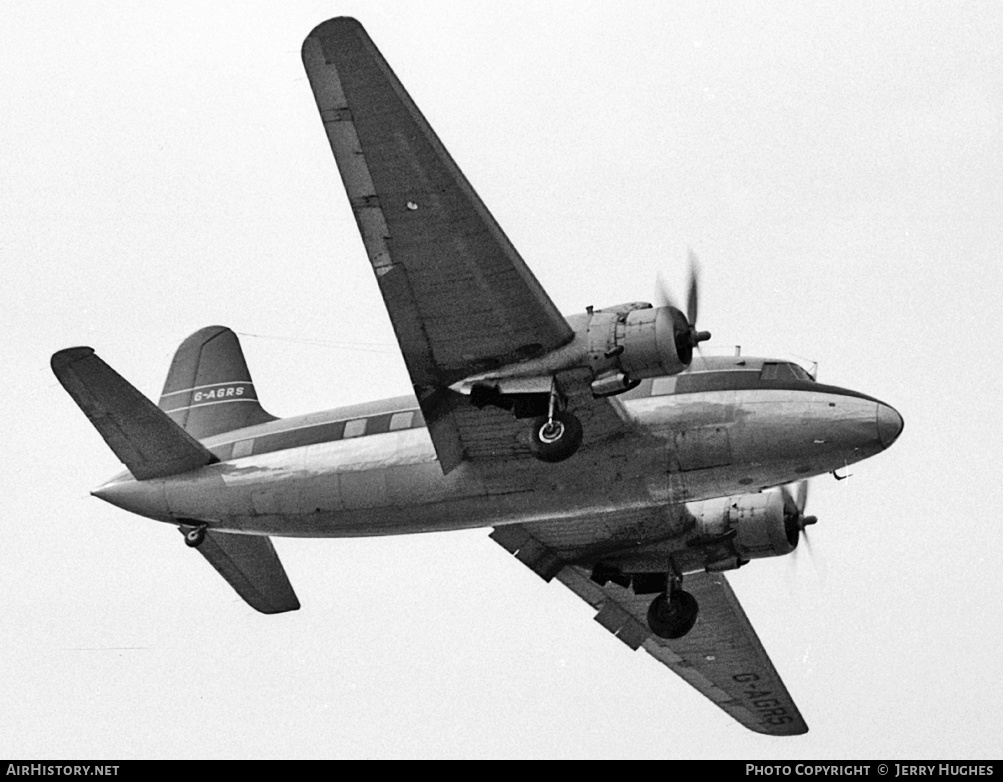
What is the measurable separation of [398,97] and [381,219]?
203 centimetres

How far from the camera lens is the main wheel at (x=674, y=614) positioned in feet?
98.9

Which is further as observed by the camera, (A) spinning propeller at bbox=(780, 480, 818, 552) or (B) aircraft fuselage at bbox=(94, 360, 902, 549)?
(A) spinning propeller at bbox=(780, 480, 818, 552)

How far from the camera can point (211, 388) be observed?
107 ft

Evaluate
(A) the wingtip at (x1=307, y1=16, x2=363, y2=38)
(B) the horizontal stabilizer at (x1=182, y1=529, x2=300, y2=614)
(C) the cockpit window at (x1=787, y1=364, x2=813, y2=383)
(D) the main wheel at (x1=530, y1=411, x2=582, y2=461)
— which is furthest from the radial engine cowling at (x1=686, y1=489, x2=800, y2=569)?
(A) the wingtip at (x1=307, y1=16, x2=363, y2=38)

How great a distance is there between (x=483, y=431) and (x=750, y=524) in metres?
6.09

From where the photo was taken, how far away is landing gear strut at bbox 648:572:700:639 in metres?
30.1

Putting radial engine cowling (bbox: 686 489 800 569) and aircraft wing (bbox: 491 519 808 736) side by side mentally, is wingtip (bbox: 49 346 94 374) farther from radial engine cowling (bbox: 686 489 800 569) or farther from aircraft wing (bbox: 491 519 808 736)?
radial engine cowling (bbox: 686 489 800 569)

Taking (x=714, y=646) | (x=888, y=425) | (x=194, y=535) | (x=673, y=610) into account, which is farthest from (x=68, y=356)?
(x=714, y=646)

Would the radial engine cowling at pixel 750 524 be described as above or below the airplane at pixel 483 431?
below

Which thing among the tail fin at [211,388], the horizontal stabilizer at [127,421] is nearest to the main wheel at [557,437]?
the horizontal stabilizer at [127,421]

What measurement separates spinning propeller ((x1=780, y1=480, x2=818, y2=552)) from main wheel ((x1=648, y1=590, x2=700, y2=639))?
2.15 metres

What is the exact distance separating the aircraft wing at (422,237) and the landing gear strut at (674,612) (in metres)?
6.32

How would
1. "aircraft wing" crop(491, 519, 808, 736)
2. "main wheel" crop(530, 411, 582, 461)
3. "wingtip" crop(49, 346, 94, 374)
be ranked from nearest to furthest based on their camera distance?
1. "main wheel" crop(530, 411, 582, 461)
2. "wingtip" crop(49, 346, 94, 374)
3. "aircraft wing" crop(491, 519, 808, 736)

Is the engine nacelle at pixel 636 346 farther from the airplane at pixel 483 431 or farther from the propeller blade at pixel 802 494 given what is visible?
the propeller blade at pixel 802 494
